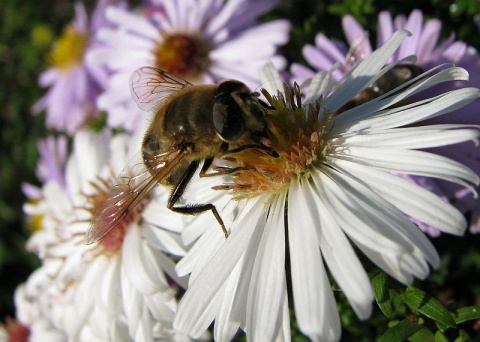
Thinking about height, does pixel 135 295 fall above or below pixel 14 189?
below

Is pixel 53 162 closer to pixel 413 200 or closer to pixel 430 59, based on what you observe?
pixel 430 59

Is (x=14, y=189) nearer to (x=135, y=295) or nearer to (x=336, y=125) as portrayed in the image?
(x=135, y=295)

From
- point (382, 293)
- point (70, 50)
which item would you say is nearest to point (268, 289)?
point (382, 293)

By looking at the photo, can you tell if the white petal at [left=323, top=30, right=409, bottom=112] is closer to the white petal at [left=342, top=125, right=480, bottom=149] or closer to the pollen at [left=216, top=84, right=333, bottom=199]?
the pollen at [left=216, top=84, right=333, bottom=199]

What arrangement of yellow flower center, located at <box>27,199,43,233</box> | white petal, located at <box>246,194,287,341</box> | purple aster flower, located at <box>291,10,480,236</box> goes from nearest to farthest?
white petal, located at <box>246,194,287,341</box> < purple aster flower, located at <box>291,10,480,236</box> < yellow flower center, located at <box>27,199,43,233</box>

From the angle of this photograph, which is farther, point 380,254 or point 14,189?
point 14,189

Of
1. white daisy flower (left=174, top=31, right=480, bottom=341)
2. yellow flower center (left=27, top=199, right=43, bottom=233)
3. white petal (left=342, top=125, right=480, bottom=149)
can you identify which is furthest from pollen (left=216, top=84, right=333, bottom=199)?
yellow flower center (left=27, top=199, right=43, bottom=233)

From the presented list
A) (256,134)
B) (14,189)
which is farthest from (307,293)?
(14,189)

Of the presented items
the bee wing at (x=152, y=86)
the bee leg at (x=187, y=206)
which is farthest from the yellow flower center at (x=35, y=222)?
the bee leg at (x=187, y=206)
